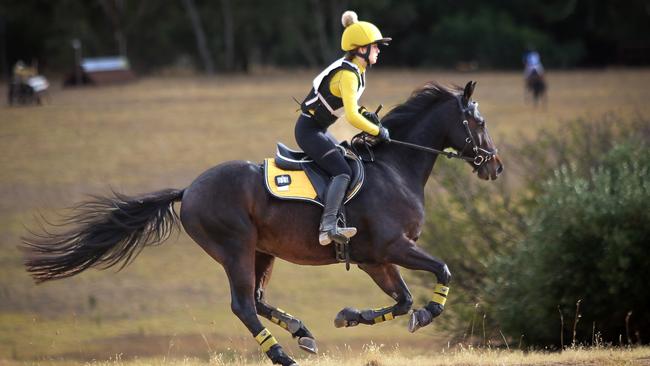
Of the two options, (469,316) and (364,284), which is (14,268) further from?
(469,316)

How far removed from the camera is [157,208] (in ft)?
34.7

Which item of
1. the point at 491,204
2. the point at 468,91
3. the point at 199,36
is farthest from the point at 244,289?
the point at 199,36

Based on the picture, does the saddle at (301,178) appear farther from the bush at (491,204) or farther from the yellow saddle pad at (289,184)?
the bush at (491,204)

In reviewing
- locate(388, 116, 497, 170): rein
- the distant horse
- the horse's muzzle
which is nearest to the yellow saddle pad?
locate(388, 116, 497, 170): rein

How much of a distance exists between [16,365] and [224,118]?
35625 millimetres

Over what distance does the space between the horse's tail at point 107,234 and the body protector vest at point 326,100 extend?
1.50 meters

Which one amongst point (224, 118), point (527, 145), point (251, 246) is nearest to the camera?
point (251, 246)

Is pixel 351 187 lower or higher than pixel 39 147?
higher

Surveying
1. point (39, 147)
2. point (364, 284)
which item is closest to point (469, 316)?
point (364, 284)

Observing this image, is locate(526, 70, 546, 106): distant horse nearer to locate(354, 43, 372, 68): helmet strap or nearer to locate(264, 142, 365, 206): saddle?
locate(354, 43, 372, 68): helmet strap

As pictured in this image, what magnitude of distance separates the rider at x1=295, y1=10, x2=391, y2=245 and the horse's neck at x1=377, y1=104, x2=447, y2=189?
349mm

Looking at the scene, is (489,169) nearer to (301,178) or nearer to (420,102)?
(420,102)

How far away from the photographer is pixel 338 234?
9.80m

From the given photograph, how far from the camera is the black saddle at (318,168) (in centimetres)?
1019
